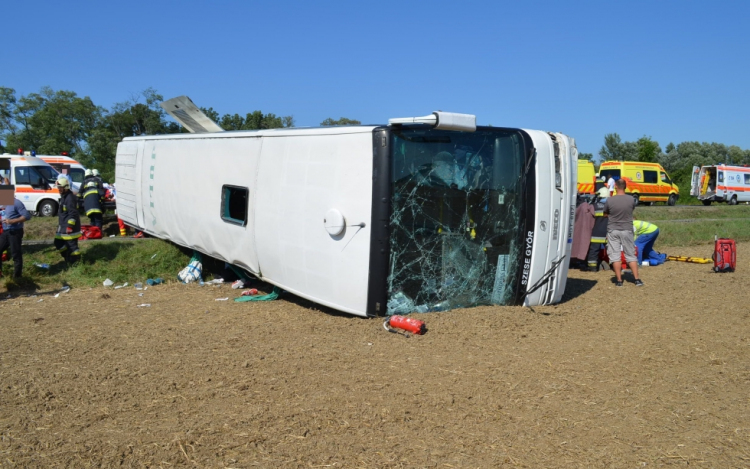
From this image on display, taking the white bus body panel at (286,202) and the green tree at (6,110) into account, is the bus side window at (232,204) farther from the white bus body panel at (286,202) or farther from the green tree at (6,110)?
the green tree at (6,110)

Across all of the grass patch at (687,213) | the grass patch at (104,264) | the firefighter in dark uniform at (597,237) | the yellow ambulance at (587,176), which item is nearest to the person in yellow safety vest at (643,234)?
the firefighter in dark uniform at (597,237)

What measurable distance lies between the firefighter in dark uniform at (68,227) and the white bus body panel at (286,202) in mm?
2005

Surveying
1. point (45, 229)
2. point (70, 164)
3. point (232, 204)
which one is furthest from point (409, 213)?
point (70, 164)

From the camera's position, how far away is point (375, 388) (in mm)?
5039

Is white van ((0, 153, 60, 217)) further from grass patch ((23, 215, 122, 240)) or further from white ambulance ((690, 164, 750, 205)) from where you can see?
white ambulance ((690, 164, 750, 205))

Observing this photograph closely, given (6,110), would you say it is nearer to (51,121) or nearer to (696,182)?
(51,121)

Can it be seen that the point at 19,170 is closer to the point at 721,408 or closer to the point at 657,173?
the point at 721,408

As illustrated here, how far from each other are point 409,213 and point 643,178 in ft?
97.7

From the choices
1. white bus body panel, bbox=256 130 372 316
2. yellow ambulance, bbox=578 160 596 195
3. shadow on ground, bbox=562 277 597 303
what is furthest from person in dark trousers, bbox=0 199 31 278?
yellow ambulance, bbox=578 160 596 195

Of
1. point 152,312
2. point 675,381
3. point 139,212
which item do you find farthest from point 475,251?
point 139,212

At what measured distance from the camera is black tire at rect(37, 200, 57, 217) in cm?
1897

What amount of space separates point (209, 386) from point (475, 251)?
3.46m

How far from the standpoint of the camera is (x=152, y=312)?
805 cm

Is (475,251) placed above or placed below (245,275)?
above
